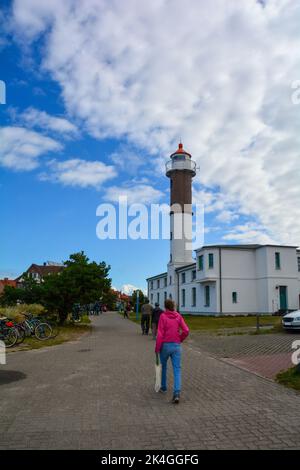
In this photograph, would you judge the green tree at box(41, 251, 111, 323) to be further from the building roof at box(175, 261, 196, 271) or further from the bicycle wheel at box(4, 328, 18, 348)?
the building roof at box(175, 261, 196, 271)

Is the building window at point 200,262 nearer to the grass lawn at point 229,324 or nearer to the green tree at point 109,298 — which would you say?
the green tree at point 109,298

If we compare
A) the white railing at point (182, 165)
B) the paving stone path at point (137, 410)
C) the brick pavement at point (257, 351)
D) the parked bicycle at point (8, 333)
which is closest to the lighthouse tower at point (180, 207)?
the white railing at point (182, 165)

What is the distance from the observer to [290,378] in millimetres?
8414

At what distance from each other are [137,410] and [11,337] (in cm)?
1043

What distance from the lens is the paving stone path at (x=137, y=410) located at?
193 inches

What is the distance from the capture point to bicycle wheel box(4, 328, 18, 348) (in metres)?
15.3

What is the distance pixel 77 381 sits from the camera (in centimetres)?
877

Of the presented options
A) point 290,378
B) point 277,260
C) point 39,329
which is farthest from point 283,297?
point 290,378

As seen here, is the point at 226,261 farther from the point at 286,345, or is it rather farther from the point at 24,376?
the point at 24,376

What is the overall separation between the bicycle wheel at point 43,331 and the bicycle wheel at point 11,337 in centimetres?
206

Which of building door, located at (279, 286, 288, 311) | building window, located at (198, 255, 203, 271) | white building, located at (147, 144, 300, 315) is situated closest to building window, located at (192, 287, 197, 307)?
white building, located at (147, 144, 300, 315)

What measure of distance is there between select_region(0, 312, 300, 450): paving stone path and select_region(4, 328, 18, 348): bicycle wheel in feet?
15.8

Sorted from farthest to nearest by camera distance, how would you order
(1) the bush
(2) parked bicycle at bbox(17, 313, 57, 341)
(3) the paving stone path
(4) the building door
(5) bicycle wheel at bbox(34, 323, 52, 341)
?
(4) the building door
(1) the bush
(5) bicycle wheel at bbox(34, 323, 52, 341)
(2) parked bicycle at bbox(17, 313, 57, 341)
(3) the paving stone path

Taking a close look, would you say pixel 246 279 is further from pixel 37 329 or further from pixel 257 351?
pixel 257 351
